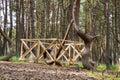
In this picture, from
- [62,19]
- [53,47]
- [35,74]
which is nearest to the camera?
[35,74]

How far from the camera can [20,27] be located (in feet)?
101

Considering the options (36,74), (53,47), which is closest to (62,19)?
(53,47)

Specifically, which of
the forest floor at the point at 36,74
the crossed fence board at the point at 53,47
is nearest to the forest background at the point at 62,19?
the crossed fence board at the point at 53,47

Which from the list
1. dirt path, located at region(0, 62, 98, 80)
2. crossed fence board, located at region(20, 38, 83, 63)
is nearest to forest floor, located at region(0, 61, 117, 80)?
dirt path, located at region(0, 62, 98, 80)

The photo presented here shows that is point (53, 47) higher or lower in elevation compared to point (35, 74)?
lower

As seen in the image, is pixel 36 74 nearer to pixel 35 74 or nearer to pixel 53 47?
pixel 35 74

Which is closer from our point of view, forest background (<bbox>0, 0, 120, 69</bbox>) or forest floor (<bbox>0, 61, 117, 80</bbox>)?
forest floor (<bbox>0, 61, 117, 80</bbox>)

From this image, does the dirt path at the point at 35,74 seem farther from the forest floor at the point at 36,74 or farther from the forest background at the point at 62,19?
the forest background at the point at 62,19

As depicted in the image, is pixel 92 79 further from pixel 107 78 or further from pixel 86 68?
pixel 86 68

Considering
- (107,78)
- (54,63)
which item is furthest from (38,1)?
(107,78)

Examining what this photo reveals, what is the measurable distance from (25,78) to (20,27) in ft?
75.2

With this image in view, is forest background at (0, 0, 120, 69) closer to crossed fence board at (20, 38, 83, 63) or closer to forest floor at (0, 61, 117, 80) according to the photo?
crossed fence board at (20, 38, 83, 63)

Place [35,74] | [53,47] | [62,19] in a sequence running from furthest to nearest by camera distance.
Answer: [62,19], [53,47], [35,74]

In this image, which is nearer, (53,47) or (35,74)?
(35,74)
